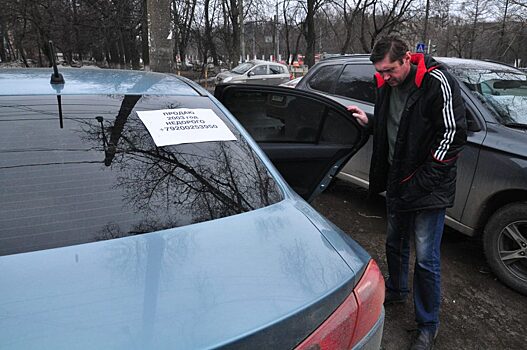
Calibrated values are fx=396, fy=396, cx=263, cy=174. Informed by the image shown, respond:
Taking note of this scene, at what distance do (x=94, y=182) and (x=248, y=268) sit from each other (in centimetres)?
77

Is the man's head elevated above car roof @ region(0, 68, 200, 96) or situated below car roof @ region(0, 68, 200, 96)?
above

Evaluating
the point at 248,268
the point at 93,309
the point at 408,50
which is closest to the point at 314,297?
the point at 248,268

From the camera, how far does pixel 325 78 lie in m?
5.08

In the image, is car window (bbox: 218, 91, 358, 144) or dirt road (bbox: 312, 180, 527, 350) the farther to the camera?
car window (bbox: 218, 91, 358, 144)

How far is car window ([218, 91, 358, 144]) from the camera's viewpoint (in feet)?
9.65

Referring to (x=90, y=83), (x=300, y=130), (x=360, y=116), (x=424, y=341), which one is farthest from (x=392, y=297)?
(x=90, y=83)

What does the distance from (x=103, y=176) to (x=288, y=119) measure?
71.1 inches

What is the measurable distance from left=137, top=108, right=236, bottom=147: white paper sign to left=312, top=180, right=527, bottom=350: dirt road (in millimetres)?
1722

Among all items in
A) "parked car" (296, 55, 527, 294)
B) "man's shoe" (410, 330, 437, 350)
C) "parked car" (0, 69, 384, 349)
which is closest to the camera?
"parked car" (0, 69, 384, 349)

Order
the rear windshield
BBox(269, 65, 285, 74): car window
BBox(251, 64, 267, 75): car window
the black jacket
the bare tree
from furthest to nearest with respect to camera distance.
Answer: BBox(269, 65, 285, 74): car window → BBox(251, 64, 267, 75): car window → the bare tree → the black jacket → the rear windshield

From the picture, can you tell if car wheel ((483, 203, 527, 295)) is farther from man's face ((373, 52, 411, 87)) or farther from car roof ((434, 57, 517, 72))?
car roof ((434, 57, 517, 72))

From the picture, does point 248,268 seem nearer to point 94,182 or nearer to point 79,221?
point 79,221

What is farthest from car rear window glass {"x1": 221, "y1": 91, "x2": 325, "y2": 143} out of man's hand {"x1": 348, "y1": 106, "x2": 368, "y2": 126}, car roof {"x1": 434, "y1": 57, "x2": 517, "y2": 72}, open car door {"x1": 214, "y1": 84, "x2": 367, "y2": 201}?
car roof {"x1": 434, "y1": 57, "x2": 517, "y2": 72}

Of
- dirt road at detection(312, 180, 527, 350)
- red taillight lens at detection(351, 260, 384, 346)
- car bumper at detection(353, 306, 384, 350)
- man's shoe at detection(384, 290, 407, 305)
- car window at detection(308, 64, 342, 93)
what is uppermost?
car window at detection(308, 64, 342, 93)
